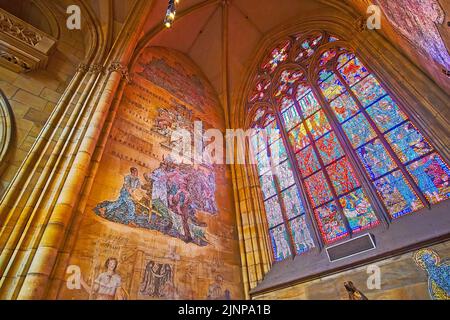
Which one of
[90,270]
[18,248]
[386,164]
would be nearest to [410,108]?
[386,164]

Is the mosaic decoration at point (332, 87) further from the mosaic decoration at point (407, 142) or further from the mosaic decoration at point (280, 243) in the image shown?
the mosaic decoration at point (280, 243)

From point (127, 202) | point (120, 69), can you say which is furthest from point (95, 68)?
point (127, 202)

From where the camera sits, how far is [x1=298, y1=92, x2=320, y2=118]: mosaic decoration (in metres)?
6.69

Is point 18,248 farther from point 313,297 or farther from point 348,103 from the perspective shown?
point 348,103

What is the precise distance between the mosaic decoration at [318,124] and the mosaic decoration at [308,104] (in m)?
0.20

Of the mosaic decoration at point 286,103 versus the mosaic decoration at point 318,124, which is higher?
the mosaic decoration at point 286,103

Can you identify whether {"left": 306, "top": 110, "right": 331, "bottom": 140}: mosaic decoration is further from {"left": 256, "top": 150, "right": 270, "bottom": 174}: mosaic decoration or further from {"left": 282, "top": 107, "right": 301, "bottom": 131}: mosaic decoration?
{"left": 256, "top": 150, "right": 270, "bottom": 174}: mosaic decoration

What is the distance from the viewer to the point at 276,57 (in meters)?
8.82

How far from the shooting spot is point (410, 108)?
181 inches

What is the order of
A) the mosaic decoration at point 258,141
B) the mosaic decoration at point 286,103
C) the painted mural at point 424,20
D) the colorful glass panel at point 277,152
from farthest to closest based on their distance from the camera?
the mosaic decoration at point 258,141 → the mosaic decoration at point 286,103 → the colorful glass panel at point 277,152 → the painted mural at point 424,20

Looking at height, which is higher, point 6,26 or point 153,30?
point 153,30

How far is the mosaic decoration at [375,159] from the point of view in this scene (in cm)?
477

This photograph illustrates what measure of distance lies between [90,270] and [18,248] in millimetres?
930

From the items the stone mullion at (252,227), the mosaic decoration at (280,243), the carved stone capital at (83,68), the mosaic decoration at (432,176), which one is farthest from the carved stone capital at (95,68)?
the mosaic decoration at (432,176)
